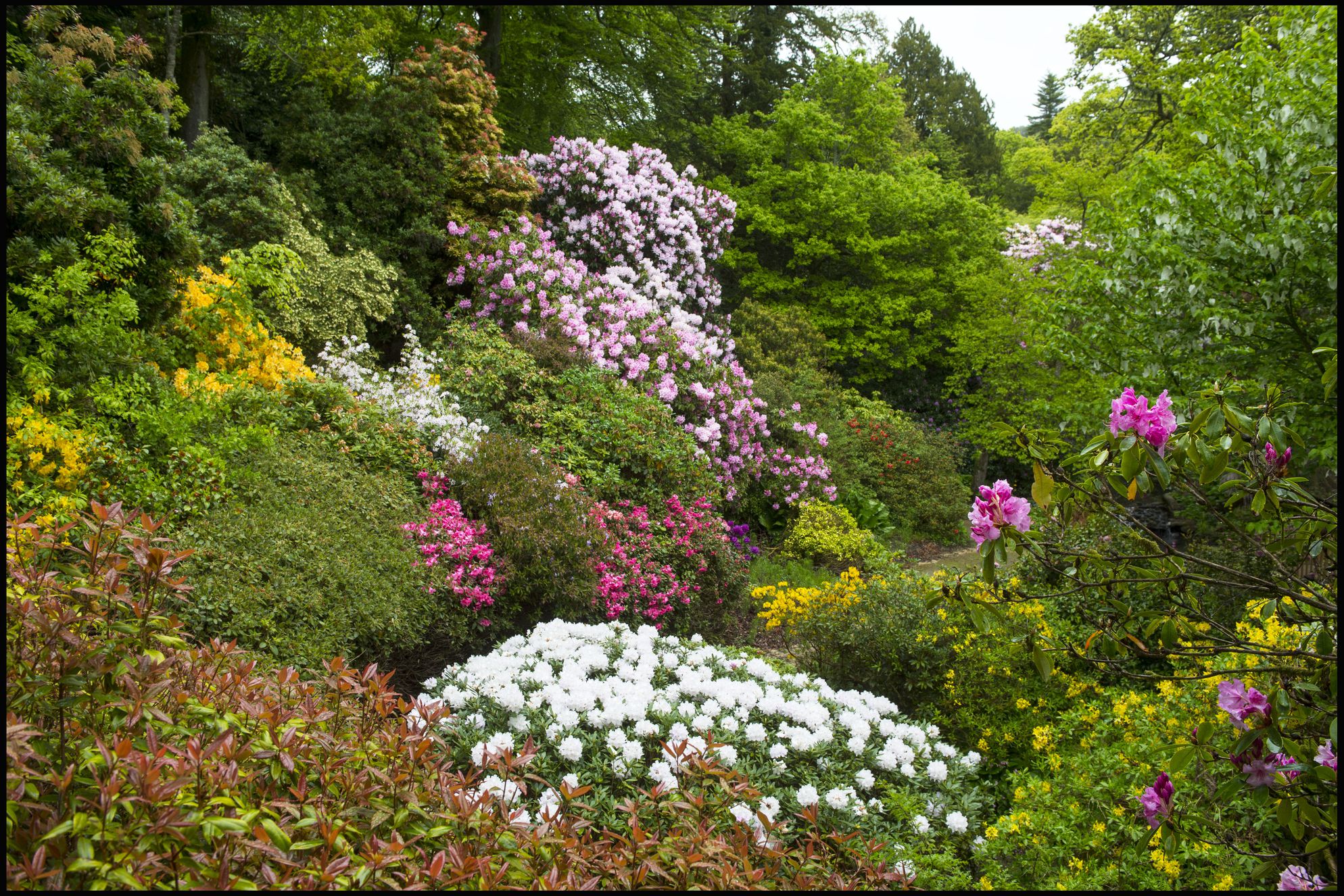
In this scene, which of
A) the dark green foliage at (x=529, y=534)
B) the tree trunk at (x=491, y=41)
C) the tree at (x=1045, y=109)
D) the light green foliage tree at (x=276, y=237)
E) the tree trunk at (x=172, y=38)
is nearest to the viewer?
the dark green foliage at (x=529, y=534)

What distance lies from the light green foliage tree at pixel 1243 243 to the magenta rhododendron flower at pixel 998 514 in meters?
4.66

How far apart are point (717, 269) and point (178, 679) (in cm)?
1426

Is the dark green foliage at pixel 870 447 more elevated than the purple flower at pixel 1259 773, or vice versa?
the purple flower at pixel 1259 773

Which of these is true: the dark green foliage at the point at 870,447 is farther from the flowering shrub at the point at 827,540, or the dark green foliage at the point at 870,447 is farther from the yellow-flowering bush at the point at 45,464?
the yellow-flowering bush at the point at 45,464

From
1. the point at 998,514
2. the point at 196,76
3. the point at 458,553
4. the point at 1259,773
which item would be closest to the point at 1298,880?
the point at 1259,773

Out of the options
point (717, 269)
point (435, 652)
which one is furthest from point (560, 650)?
point (717, 269)

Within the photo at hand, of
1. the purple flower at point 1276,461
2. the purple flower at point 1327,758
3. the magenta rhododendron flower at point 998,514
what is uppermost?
the purple flower at point 1276,461

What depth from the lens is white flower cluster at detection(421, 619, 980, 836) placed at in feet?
9.65

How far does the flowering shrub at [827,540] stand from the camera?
330 inches

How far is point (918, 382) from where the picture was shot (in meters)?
16.5

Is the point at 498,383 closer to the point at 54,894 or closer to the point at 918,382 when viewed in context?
the point at 54,894

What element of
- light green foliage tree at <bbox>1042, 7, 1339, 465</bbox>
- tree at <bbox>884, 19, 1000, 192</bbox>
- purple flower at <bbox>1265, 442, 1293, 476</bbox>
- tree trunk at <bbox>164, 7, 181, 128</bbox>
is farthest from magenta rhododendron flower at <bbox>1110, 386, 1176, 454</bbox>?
tree at <bbox>884, 19, 1000, 192</bbox>

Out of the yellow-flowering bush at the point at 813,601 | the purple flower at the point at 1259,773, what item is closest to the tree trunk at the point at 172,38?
the yellow-flowering bush at the point at 813,601

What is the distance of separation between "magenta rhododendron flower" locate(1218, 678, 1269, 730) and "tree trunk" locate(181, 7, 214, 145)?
32.8ft
